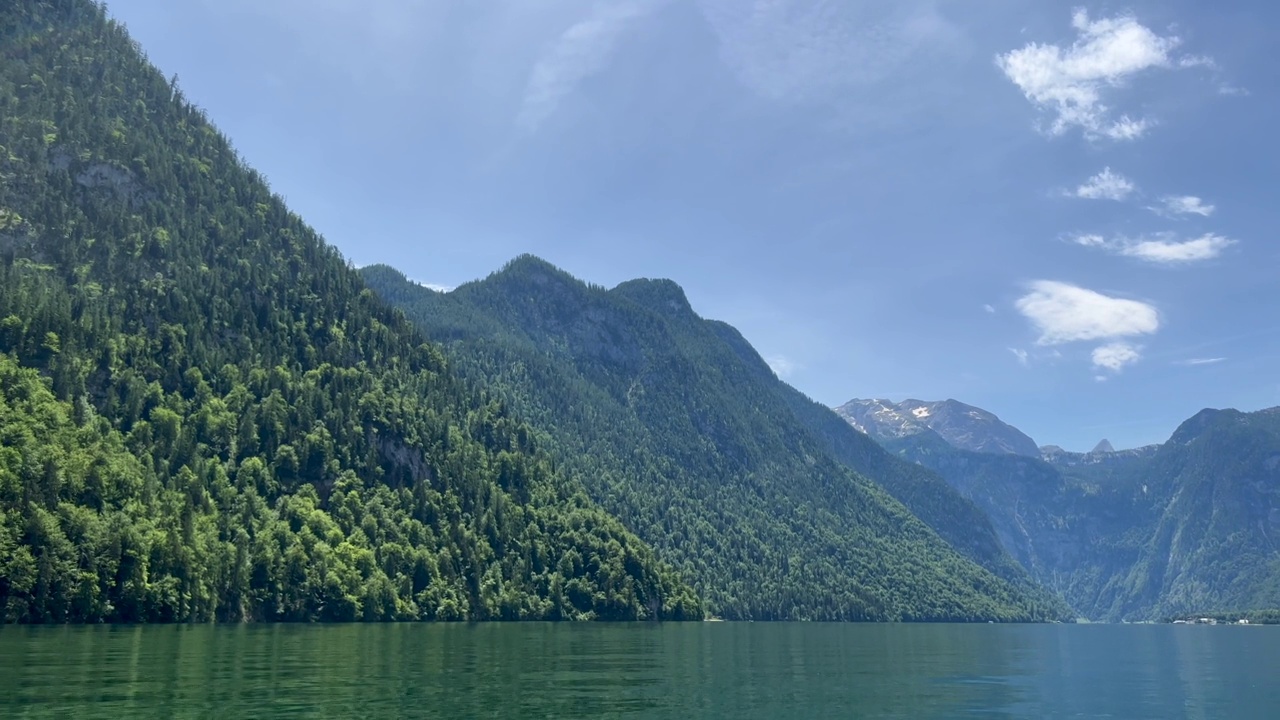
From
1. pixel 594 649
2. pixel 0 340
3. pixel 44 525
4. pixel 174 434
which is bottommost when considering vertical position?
pixel 594 649

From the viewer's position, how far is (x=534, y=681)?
211 feet

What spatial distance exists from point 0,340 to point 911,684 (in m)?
159

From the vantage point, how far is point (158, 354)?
192375 mm

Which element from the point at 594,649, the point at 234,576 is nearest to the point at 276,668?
the point at 594,649

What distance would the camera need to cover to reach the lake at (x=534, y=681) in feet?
159

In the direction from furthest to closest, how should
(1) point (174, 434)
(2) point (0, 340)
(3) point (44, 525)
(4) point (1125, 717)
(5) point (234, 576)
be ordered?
(1) point (174, 434), (2) point (0, 340), (5) point (234, 576), (3) point (44, 525), (4) point (1125, 717)

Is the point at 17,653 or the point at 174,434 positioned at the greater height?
the point at 174,434

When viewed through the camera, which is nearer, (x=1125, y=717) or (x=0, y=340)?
(x=1125, y=717)

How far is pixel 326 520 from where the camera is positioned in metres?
182

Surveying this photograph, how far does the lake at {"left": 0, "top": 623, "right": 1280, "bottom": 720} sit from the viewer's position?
159ft

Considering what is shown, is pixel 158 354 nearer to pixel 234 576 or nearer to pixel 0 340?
pixel 0 340

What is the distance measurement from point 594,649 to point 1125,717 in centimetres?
6111

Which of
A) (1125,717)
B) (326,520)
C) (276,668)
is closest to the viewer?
(1125,717)

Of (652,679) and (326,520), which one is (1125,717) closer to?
(652,679)
